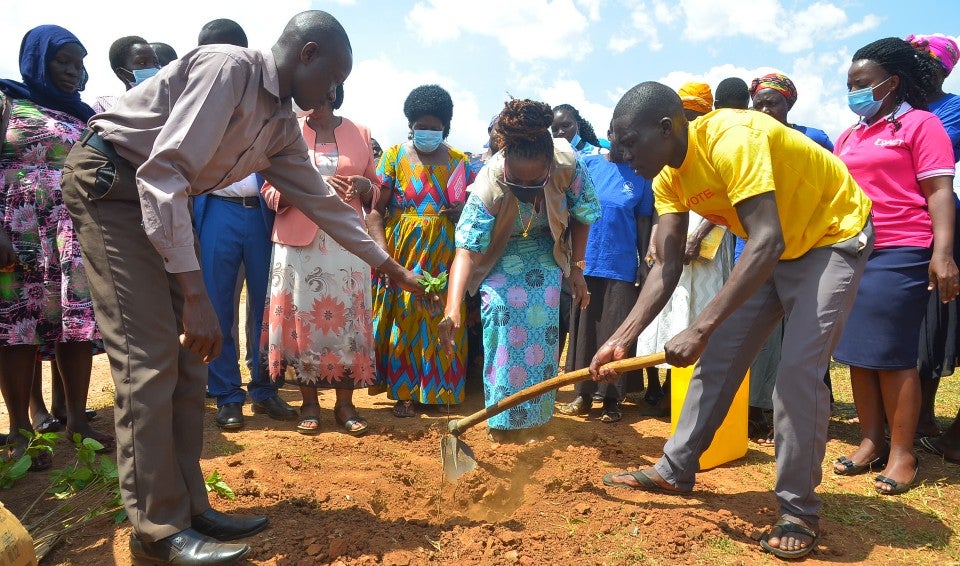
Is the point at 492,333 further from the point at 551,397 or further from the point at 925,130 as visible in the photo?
the point at 925,130

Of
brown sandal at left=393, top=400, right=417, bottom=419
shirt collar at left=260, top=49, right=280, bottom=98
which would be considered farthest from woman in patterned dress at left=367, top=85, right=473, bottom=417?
shirt collar at left=260, top=49, right=280, bottom=98

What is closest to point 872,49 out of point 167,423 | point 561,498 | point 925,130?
point 925,130

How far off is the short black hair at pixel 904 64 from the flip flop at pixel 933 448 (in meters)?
1.95

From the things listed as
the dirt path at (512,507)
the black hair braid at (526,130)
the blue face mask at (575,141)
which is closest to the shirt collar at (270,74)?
the black hair braid at (526,130)

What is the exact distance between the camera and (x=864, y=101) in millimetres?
3600

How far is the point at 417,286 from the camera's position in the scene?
3.27 m

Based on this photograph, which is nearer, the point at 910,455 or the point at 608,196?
the point at 910,455

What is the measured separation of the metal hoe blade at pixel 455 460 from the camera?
332 centimetres

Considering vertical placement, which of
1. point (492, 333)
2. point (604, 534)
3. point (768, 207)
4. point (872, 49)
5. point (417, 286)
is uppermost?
point (872, 49)

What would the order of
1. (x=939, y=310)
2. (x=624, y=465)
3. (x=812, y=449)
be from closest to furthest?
(x=812, y=449), (x=624, y=465), (x=939, y=310)

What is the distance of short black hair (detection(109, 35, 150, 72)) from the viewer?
4508 mm

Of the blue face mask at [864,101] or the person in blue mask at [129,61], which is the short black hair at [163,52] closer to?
the person in blue mask at [129,61]

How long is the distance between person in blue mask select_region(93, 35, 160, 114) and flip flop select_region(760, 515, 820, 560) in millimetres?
4319

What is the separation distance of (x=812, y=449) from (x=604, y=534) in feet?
3.02
